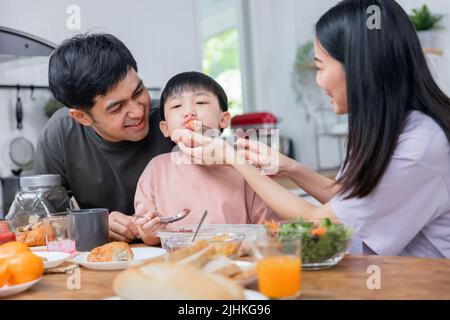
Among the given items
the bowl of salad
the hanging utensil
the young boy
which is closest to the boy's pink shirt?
the young boy

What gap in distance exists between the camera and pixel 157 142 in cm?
202

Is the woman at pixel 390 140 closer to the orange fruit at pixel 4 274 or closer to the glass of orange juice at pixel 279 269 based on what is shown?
the glass of orange juice at pixel 279 269

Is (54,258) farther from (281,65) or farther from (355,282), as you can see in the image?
(281,65)

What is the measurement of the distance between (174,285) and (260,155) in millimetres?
869

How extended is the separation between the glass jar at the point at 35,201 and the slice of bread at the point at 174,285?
0.89 meters

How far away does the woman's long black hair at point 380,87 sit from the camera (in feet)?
4.10

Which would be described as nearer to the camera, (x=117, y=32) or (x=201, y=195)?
(x=201, y=195)

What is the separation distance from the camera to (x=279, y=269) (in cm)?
86

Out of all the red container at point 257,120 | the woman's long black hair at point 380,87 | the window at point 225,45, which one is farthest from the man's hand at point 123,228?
the window at point 225,45

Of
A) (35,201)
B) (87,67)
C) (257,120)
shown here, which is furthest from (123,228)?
(257,120)

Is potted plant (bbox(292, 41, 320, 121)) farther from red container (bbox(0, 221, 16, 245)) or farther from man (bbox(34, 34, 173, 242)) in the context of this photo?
red container (bbox(0, 221, 16, 245))

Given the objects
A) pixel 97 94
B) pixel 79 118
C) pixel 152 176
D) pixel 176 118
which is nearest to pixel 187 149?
pixel 176 118

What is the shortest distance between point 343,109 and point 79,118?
974 mm

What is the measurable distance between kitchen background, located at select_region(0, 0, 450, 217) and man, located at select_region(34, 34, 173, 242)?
146 cm
